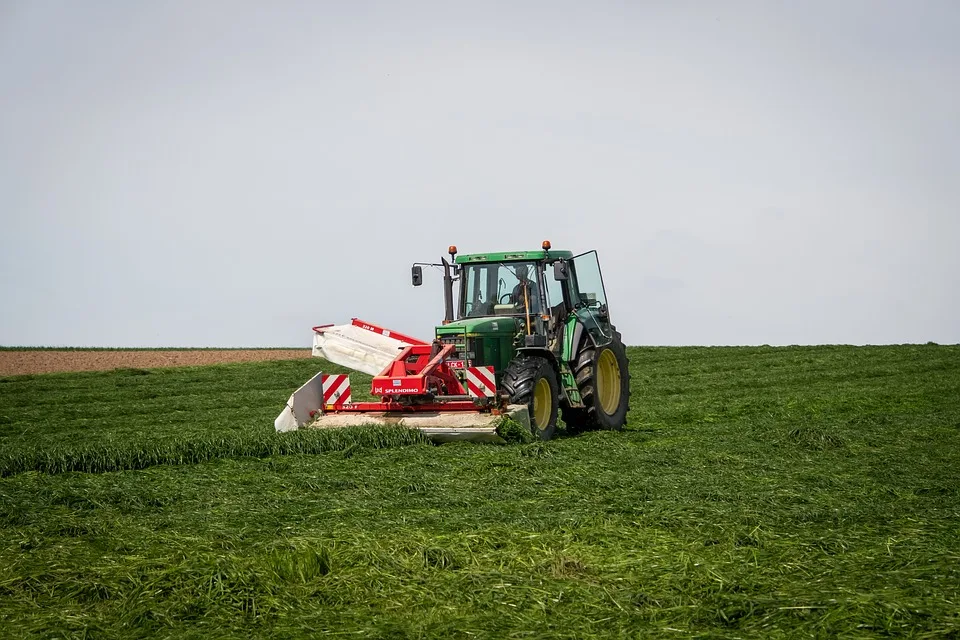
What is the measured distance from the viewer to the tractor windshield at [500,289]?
12.8 metres

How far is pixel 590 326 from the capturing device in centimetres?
1323

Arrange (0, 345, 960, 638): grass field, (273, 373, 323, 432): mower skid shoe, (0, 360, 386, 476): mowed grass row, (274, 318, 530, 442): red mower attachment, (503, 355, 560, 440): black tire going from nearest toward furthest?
1. (0, 345, 960, 638): grass field
2. (0, 360, 386, 476): mowed grass row
3. (274, 318, 530, 442): red mower attachment
4. (503, 355, 560, 440): black tire
5. (273, 373, 323, 432): mower skid shoe

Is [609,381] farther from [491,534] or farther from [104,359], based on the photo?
[104,359]

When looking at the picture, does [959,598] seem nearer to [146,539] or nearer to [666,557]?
[666,557]

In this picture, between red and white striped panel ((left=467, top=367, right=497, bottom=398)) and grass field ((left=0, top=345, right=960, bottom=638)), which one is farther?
red and white striped panel ((left=467, top=367, right=497, bottom=398))

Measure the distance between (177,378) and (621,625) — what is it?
18986mm

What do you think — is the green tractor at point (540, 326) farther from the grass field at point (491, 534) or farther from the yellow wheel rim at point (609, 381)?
the grass field at point (491, 534)

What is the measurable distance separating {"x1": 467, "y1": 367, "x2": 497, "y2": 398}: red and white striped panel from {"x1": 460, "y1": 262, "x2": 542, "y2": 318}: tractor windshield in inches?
56.1

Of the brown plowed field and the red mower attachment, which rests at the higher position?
the brown plowed field

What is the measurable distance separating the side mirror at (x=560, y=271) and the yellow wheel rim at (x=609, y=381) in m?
2.01

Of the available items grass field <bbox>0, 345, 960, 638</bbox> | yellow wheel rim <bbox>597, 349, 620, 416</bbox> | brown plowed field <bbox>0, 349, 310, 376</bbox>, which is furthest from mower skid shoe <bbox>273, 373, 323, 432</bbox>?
brown plowed field <bbox>0, 349, 310, 376</bbox>

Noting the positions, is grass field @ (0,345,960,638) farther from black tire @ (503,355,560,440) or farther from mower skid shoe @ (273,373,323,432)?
mower skid shoe @ (273,373,323,432)

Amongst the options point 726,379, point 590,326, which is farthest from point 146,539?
point 726,379

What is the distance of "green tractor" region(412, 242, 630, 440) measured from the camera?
12.2 m
